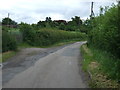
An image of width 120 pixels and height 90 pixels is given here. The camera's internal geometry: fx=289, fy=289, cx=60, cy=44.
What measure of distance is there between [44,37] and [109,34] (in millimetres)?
37003

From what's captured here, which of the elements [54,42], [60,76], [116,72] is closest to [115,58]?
[116,72]

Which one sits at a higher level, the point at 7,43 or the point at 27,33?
the point at 27,33

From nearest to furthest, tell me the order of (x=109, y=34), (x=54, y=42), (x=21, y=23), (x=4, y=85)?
(x=109, y=34)
(x=4, y=85)
(x=21, y=23)
(x=54, y=42)

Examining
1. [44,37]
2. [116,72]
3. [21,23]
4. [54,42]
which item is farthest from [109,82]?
[54,42]

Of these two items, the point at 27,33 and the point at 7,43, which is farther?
the point at 27,33

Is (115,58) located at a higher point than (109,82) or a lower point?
higher

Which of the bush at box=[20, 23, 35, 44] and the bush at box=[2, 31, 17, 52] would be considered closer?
the bush at box=[2, 31, 17, 52]

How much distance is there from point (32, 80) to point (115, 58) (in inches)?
154

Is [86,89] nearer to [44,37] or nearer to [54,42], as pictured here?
[44,37]

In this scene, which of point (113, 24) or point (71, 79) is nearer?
point (113, 24)

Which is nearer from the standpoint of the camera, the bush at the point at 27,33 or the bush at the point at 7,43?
the bush at the point at 7,43

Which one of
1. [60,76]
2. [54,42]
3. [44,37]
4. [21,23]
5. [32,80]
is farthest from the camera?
[54,42]

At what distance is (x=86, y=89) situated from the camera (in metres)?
11.4

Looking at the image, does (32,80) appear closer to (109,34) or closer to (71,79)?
(71,79)
